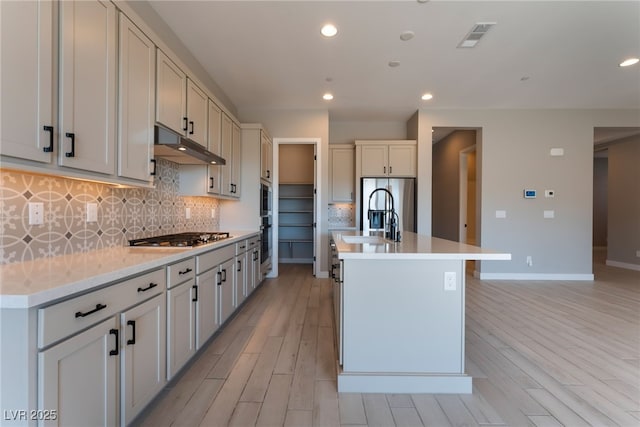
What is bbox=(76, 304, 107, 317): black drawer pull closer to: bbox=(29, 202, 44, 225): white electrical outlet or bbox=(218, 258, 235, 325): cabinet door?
bbox=(29, 202, 44, 225): white electrical outlet

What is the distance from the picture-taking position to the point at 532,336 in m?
2.68

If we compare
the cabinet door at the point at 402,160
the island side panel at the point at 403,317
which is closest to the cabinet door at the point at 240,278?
the island side panel at the point at 403,317

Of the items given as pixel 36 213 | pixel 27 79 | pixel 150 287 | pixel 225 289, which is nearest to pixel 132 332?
pixel 150 287

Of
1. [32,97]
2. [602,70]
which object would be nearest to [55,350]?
[32,97]

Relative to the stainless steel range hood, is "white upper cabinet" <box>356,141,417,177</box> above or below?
above

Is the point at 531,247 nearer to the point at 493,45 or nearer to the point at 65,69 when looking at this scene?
the point at 493,45

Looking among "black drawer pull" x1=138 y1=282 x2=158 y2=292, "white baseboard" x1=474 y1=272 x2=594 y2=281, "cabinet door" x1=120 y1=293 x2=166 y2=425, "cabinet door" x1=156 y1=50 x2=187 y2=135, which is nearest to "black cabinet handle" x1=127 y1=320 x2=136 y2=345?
"cabinet door" x1=120 y1=293 x2=166 y2=425

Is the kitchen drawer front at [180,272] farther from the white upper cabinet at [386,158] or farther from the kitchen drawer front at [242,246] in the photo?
the white upper cabinet at [386,158]

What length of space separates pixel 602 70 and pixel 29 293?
5639mm

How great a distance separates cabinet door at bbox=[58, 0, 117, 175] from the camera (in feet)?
4.41

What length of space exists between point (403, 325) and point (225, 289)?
1.70 meters

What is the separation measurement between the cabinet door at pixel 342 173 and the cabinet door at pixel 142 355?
4056 millimetres

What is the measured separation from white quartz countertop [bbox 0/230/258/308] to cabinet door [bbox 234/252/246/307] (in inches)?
48.4

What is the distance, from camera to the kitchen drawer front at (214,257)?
2.20m
